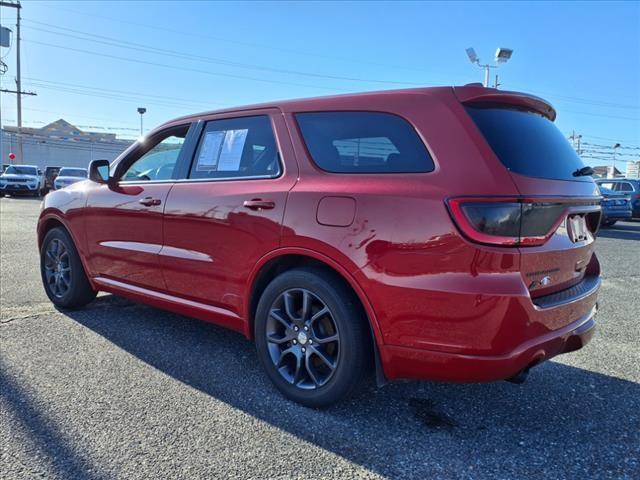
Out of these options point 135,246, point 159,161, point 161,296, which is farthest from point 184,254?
point 159,161

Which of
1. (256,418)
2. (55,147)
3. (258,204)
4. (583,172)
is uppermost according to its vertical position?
(55,147)

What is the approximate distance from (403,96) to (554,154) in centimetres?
87

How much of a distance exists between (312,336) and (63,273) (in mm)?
2999

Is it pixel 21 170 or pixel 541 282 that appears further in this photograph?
pixel 21 170

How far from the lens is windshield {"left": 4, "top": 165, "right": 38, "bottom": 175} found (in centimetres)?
2395

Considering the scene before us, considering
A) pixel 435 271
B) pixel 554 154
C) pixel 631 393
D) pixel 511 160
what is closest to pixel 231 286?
pixel 435 271

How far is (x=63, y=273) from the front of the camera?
4.63 metres

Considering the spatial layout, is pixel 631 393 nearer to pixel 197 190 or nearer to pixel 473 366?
pixel 473 366

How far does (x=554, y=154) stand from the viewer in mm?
2643

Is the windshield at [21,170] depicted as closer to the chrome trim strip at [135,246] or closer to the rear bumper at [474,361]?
the chrome trim strip at [135,246]

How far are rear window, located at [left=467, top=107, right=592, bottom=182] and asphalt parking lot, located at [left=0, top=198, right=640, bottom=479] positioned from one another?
1371 millimetres

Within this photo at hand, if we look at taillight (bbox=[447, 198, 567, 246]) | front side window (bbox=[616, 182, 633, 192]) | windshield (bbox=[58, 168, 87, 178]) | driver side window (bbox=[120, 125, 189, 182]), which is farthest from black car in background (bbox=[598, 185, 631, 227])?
windshield (bbox=[58, 168, 87, 178])

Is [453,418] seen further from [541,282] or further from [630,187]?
[630,187]

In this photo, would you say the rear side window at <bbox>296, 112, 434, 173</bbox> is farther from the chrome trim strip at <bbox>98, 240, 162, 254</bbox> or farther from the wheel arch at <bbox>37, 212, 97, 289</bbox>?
the wheel arch at <bbox>37, 212, 97, 289</bbox>
